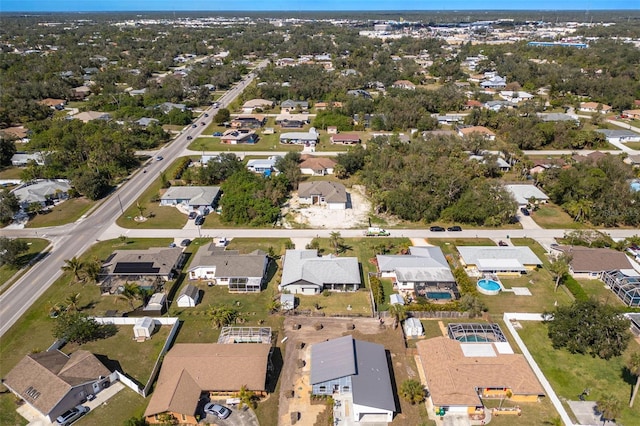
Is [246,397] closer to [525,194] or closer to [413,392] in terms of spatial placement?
[413,392]

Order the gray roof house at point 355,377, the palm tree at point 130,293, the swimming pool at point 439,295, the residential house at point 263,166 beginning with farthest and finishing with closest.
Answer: the residential house at point 263,166, the swimming pool at point 439,295, the palm tree at point 130,293, the gray roof house at point 355,377

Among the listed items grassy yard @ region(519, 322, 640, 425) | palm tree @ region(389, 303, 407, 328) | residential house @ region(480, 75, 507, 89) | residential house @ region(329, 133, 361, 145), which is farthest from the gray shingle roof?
residential house @ region(480, 75, 507, 89)

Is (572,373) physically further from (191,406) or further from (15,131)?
(15,131)

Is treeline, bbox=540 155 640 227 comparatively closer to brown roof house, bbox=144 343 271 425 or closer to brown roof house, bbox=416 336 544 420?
brown roof house, bbox=416 336 544 420

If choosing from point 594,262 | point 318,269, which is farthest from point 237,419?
point 594,262

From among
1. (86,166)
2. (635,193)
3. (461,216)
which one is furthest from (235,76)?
(635,193)

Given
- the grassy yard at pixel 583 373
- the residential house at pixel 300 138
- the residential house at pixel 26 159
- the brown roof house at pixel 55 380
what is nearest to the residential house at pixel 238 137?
the residential house at pixel 300 138

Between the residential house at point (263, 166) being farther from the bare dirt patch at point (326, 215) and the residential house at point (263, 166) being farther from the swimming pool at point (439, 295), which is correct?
the swimming pool at point (439, 295)
